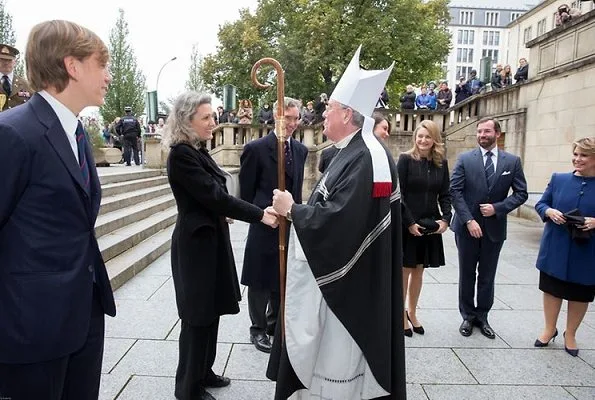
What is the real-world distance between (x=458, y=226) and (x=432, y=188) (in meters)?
0.55

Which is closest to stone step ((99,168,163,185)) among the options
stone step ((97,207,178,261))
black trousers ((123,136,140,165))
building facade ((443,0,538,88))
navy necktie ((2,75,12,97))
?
stone step ((97,207,178,261))

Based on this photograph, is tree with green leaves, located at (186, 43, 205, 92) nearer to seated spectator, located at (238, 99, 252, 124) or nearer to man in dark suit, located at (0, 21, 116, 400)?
seated spectator, located at (238, 99, 252, 124)

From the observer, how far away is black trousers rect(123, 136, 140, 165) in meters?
18.3

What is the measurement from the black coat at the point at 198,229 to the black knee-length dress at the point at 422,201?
1815 millimetres

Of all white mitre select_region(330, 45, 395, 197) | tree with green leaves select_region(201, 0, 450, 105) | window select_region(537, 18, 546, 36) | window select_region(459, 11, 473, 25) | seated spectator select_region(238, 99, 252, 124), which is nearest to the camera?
white mitre select_region(330, 45, 395, 197)

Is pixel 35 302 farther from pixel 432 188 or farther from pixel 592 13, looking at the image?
pixel 592 13

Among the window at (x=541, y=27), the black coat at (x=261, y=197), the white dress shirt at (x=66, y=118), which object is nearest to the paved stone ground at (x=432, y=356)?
the black coat at (x=261, y=197)

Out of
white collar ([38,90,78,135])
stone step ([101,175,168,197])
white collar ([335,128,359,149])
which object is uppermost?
white collar ([38,90,78,135])

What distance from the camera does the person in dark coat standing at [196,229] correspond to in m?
2.75

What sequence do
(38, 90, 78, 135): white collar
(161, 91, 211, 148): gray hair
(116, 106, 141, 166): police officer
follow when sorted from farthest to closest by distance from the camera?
(116, 106, 141, 166): police officer
(161, 91, 211, 148): gray hair
(38, 90, 78, 135): white collar

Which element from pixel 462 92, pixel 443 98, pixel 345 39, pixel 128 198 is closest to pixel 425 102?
pixel 443 98

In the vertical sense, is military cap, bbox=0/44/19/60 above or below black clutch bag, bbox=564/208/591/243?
above

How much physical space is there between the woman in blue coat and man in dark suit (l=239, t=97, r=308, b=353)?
2279 millimetres

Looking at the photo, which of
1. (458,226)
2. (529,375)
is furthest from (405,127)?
(529,375)
